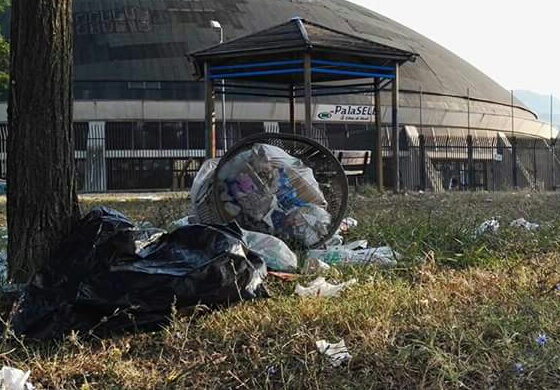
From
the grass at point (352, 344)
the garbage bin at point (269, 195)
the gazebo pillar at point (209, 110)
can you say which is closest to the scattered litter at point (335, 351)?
the grass at point (352, 344)

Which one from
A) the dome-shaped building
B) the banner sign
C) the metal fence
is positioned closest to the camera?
the metal fence

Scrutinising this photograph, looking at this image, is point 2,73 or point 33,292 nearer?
point 33,292

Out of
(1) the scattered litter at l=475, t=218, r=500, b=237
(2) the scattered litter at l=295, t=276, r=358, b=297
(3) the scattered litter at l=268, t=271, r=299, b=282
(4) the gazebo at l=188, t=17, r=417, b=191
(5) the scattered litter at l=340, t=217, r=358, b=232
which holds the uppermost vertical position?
(4) the gazebo at l=188, t=17, r=417, b=191

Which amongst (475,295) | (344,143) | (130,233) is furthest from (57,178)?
(344,143)

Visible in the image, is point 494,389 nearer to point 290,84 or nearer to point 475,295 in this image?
point 475,295

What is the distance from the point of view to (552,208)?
8359mm

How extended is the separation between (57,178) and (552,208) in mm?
6827

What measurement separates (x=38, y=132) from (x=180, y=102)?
1288 inches

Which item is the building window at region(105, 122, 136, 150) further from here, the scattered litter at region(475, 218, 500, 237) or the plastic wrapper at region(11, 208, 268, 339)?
the plastic wrapper at region(11, 208, 268, 339)

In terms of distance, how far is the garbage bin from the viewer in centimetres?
514

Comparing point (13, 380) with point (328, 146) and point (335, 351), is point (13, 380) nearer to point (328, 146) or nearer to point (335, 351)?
point (335, 351)

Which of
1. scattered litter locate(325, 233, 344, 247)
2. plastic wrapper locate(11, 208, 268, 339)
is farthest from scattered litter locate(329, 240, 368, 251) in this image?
plastic wrapper locate(11, 208, 268, 339)

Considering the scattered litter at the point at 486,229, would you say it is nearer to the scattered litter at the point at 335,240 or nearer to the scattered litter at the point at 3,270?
the scattered litter at the point at 335,240

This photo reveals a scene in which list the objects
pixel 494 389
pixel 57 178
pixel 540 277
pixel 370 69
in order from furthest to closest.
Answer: pixel 370 69 → pixel 540 277 → pixel 57 178 → pixel 494 389
